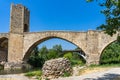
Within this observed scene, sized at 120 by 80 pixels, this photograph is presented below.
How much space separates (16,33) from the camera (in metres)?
38.9

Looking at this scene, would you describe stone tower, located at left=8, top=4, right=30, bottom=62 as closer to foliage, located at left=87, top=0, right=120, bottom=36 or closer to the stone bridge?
the stone bridge

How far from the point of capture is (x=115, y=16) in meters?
12.8

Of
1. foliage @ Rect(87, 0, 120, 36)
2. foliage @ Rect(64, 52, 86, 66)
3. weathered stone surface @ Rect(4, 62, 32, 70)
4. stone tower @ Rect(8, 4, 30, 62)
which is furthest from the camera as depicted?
foliage @ Rect(64, 52, 86, 66)

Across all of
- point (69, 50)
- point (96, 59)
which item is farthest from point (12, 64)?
point (69, 50)

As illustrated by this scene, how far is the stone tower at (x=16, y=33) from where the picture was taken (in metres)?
38.6

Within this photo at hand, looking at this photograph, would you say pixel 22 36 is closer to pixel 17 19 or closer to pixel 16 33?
pixel 16 33

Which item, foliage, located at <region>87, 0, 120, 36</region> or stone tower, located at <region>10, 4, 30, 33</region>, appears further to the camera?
stone tower, located at <region>10, 4, 30, 33</region>

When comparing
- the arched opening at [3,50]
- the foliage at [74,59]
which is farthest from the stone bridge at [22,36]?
the foliage at [74,59]

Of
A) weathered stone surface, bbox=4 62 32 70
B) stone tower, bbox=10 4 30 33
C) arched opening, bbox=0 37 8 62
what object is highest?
stone tower, bbox=10 4 30 33

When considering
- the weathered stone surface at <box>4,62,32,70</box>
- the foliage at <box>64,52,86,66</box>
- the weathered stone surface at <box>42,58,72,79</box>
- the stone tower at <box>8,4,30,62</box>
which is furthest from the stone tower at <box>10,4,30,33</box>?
the weathered stone surface at <box>42,58,72,79</box>

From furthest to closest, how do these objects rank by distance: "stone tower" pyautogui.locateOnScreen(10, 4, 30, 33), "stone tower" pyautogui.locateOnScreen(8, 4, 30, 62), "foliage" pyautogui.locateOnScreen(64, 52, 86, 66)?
"foliage" pyautogui.locateOnScreen(64, 52, 86, 66)
"stone tower" pyautogui.locateOnScreen(10, 4, 30, 33)
"stone tower" pyautogui.locateOnScreen(8, 4, 30, 62)

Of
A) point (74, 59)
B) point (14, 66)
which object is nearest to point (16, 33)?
point (14, 66)

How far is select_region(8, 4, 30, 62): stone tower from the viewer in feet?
127

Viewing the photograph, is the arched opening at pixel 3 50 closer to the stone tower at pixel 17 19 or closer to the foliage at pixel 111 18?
the stone tower at pixel 17 19
